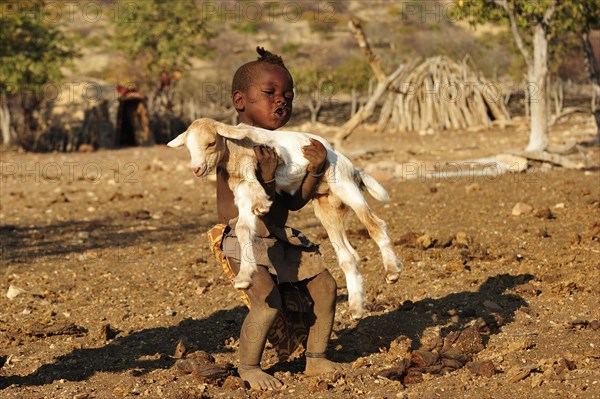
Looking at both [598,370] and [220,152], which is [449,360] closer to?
[598,370]

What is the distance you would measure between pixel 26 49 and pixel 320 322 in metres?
19.3

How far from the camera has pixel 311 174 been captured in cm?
473

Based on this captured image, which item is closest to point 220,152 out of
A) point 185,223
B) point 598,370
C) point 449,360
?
point 449,360

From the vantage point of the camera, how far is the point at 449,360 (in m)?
5.18

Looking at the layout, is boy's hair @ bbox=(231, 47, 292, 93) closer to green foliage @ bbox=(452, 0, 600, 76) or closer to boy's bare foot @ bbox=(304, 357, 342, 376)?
boy's bare foot @ bbox=(304, 357, 342, 376)

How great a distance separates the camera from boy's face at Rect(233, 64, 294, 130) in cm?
482

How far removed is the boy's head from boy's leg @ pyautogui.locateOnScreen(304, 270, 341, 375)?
931 millimetres

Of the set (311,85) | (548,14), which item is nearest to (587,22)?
(548,14)

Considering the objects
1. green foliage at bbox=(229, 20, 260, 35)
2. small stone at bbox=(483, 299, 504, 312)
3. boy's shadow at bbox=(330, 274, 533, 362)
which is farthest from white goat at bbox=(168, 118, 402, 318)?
green foliage at bbox=(229, 20, 260, 35)

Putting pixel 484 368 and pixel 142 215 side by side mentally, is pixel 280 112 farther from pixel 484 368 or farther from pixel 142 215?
pixel 142 215

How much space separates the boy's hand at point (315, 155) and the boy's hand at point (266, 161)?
0.67ft

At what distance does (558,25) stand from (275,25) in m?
45.6

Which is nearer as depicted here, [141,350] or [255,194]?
[255,194]

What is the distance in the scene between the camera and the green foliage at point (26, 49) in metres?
21.4
